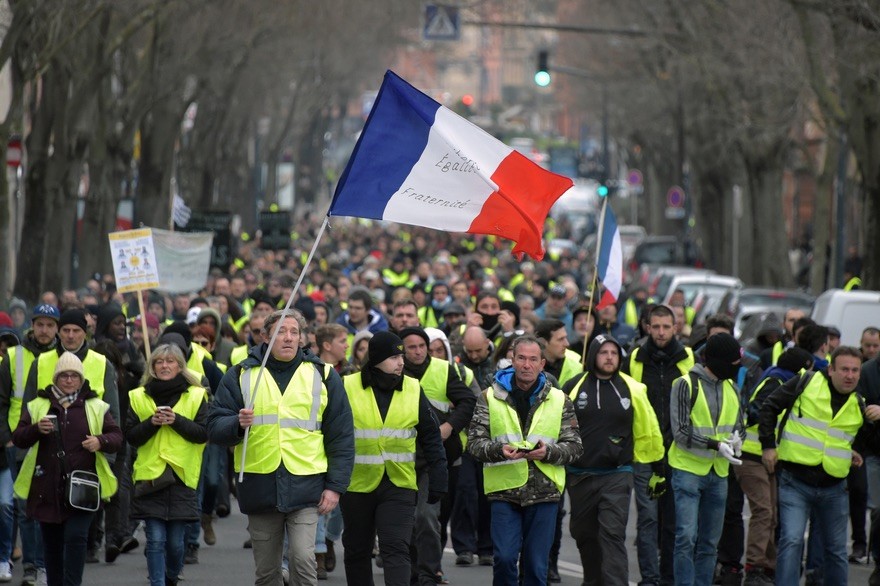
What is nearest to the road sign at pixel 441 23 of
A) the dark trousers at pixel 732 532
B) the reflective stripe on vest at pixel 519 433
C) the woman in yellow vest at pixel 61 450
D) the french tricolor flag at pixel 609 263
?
the french tricolor flag at pixel 609 263

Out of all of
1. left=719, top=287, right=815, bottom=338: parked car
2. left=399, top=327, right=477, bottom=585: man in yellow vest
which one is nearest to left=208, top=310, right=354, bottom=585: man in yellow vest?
left=399, top=327, right=477, bottom=585: man in yellow vest

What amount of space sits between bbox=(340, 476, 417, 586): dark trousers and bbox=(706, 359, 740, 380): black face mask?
2.02 m

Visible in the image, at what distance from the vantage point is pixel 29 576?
435 inches

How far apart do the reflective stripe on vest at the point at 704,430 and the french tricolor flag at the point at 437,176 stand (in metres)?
1.64

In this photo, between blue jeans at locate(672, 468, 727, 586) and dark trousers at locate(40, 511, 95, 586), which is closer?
dark trousers at locate(40, 511, 95, 586)

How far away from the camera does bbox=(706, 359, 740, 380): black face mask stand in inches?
407

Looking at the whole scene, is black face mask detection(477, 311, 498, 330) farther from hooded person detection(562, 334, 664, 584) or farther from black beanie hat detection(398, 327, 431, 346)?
hooded person detection(562, 334, 664, 584)

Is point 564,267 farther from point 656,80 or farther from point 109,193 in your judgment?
point 656,80

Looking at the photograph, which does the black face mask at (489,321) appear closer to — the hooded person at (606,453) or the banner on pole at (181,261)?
the hooded person at (606,453)

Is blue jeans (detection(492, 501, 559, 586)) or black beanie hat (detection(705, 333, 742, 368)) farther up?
black beanie hat (detection(705, 333, 742, 368))

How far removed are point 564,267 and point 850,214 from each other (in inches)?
790

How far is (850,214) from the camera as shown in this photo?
51.1 meters

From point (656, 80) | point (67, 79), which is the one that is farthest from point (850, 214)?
point (67, 79)

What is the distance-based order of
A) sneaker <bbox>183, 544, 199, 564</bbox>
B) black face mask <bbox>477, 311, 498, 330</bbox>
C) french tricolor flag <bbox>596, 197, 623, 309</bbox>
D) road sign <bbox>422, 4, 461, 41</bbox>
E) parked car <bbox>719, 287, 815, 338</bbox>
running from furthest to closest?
road sign <bbox>422, 4, 461, 41</bbox>
parked car <bbox>719, 287, 815, 338</bbox>
black face mask <bbox>477, 311, 498, 330</bbox>
french tricolor flag <bbox>596, 197, 623, 309</bbox>
sneaker <bbox>183, 544, 199, 564</bbox>
